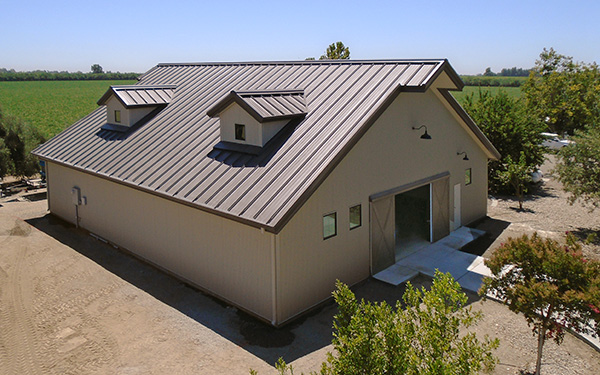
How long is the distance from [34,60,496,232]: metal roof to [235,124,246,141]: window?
19.2 inches

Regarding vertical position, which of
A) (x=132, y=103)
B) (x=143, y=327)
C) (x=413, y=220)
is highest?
(x=132, y=103)

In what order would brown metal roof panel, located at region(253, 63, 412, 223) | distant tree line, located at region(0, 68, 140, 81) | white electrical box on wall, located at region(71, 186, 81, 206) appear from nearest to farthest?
brown metal roof panel, located at region(253, 63, 412, 223) → white electrical box on wall, located at region(71, 186, 81, 206) → distant tree line, located at region(0, 68, 140, 81)

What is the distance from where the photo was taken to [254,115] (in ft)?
44.2

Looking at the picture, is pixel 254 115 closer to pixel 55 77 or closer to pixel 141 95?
pixel 141 95

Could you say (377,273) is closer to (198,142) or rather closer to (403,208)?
(403,208)

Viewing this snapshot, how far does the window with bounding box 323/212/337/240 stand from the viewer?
41.2 feet

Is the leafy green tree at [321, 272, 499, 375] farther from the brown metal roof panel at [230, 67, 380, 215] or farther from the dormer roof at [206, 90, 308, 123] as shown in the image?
the dormer roof at [206, 90, 308, 123]

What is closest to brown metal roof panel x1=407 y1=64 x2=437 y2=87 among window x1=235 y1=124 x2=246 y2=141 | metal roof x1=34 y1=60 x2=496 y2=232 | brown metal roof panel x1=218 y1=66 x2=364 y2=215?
metal roof x1=34 y1=60 x2=496 y2=232

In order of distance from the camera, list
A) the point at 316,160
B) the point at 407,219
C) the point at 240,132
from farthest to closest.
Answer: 1. the point at 407,219
2. the point at 240,132
3. the point at 316,160

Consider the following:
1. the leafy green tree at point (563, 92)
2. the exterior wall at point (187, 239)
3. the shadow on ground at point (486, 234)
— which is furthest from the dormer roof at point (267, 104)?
the leafy green tree at point (563, 92)

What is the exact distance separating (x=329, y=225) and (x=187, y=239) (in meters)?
4.09

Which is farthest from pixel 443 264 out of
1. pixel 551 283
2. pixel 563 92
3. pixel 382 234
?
pixel 563 92

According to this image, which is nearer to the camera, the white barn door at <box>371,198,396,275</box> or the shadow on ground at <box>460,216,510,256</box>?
the white barn door at <box>371,198,396,275</box>

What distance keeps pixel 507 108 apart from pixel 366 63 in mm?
12692
